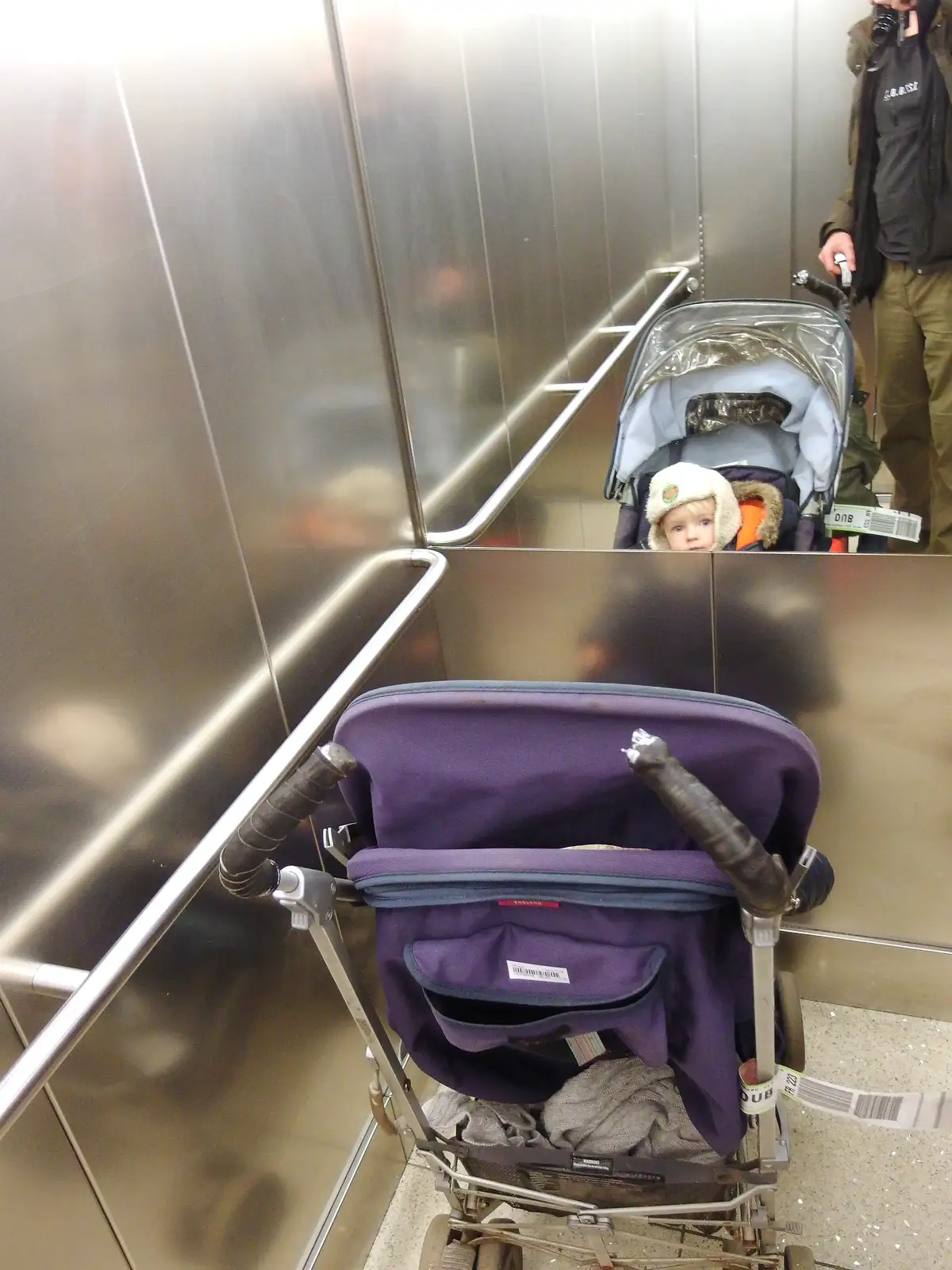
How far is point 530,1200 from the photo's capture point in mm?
1328

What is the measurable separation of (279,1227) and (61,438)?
1178 millimetres

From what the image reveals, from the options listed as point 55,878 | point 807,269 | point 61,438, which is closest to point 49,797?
point 55,878

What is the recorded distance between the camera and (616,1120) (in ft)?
4.03

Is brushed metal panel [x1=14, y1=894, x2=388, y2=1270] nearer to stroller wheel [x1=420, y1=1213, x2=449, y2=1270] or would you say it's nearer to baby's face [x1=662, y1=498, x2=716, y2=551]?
stroller wheel [x1=420, y1=1213, x2=449, y2=1270]

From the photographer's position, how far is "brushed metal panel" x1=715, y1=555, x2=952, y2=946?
148cm

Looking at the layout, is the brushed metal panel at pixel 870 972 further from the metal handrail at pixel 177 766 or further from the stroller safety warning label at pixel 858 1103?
the metal handrail at pixel 177 766

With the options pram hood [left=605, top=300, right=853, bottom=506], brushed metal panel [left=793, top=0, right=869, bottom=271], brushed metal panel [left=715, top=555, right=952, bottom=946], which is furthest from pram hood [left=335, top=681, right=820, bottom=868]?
brushed metal panel [left=793, top=0, right=869, bottom=271]

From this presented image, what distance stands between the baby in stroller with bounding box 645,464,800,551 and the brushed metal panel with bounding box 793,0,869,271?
224cm

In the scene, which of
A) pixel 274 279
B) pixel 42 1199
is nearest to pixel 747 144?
pixel 274 279

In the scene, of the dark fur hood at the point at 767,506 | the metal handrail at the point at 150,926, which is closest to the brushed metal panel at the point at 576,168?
the dark fur hood at the point at 767,506

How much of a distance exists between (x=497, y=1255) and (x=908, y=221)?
2846mm

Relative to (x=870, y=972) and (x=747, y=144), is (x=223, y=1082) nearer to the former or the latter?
(x=870, y=972)

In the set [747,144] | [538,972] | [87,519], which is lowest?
[538,972]

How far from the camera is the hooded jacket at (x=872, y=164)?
2.60 metres
